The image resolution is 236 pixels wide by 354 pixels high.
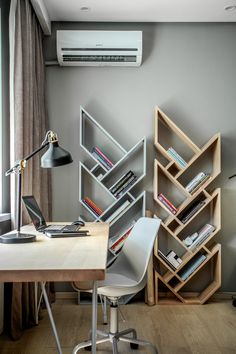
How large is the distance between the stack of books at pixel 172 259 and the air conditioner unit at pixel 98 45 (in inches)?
72.4

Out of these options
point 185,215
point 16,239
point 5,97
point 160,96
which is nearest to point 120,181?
point 185,215

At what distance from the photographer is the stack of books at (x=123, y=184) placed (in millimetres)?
3875

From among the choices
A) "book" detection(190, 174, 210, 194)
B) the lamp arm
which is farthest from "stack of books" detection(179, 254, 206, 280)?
the lamp arm

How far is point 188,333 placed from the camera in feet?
10.0

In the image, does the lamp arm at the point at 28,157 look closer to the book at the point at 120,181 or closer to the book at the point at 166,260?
the book at the point at 120,181

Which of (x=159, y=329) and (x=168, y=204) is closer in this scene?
(x=159, y=329)

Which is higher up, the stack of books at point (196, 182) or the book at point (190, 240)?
the stack of books at point (196, 182)

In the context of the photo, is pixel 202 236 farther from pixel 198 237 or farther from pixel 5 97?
pixel 5 97

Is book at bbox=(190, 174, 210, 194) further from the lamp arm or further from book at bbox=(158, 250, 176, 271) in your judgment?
the lamp arm

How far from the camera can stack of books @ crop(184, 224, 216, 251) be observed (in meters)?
3.85

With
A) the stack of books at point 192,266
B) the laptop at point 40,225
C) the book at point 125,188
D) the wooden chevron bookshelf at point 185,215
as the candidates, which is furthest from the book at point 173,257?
the laptop at point 40,225

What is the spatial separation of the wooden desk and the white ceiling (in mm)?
2264

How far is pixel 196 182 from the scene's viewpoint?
3.85 metres

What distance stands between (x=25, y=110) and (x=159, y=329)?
1933 millimetres
